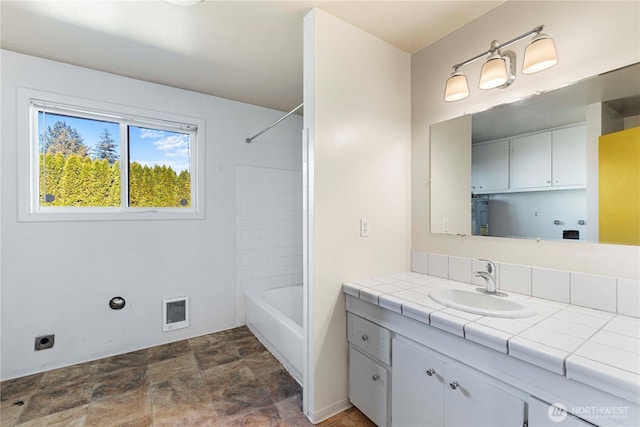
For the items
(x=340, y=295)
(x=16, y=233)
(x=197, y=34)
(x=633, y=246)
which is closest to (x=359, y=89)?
(x=197, y=34)

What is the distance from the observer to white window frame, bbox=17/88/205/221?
2.04 meters

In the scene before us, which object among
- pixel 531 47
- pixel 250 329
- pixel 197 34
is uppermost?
pixel 197 34

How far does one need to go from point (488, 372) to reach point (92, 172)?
3.05m

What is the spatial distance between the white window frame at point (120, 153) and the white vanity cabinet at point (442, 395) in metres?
2.26

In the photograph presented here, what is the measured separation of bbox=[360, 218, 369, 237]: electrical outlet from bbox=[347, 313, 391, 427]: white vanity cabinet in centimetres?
51

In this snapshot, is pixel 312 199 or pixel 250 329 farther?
pixel 250 329

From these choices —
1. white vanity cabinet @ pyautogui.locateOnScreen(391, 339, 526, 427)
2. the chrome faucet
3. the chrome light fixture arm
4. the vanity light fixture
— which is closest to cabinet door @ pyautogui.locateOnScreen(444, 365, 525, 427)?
white vanity cabinet @ pyautogui.locateOnScreen(391, 339, 526, 427)

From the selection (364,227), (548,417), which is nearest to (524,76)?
(364,227)

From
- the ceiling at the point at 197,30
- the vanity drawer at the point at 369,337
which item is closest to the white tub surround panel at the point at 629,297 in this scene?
the vanity drawer at the point at 369,337

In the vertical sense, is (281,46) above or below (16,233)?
above

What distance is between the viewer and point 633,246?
117 centimetres

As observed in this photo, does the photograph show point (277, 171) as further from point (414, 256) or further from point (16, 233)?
point (16, 233)

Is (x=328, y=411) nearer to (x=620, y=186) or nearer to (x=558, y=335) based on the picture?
(x=558, y=335)

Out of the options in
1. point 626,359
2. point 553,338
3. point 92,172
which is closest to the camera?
point 626,359
